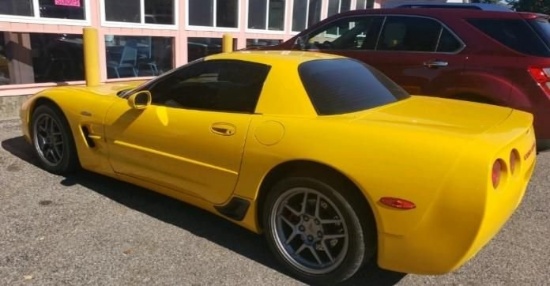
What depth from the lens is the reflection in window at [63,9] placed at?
688 cm

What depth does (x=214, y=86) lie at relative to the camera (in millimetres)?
3361

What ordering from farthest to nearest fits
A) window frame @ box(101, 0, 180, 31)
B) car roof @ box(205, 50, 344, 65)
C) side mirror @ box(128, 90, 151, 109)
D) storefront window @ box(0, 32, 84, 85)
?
window frame @ box(101, 0, 180, 31) → storefront window @ box(0, 32, 84, 85) → side mirror @ box(128, 90, 151, 109) → car roof @ box(205, 50, 344, 65)

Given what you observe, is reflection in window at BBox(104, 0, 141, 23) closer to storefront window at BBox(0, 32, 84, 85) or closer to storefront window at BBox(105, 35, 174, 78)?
storefront window at BBox(105, 35, 174, 78)

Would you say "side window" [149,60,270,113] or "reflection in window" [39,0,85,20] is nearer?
"side window" [149,60,270,113]

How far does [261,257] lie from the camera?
3.11m

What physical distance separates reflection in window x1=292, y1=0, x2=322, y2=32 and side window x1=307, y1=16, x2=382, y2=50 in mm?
5885

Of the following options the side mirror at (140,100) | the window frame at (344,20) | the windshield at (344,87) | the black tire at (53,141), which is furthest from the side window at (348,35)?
the black tire at (53,141)

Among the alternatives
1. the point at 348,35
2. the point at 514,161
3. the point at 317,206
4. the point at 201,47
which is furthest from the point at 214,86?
the point at 201,47

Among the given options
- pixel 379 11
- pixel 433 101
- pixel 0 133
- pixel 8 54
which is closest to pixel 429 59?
pixel 379 11

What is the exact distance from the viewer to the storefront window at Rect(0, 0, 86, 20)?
6477 millimetres

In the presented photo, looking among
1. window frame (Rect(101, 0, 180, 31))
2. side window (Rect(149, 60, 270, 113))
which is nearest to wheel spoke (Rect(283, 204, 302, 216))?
side window (Rect(149, 60, 270, 113))

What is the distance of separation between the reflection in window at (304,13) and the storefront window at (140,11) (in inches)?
168

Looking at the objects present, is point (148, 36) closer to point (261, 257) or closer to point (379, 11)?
point (379, 11)

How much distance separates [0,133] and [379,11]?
499 cm
